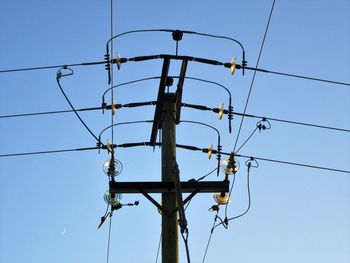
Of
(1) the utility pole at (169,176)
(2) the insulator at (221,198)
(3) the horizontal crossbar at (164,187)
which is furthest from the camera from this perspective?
(2) the insulator at (221,198)

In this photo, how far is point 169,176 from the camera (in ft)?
34.2

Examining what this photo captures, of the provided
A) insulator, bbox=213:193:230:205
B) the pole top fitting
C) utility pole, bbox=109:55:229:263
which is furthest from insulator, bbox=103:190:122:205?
the pole top fitting

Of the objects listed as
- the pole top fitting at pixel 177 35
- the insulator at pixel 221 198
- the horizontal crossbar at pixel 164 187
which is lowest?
the horizontal crossbar at pixel 164 187

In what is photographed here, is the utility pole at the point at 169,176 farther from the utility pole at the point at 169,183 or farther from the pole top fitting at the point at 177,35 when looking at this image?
the pole top fitting at the point at 177,35

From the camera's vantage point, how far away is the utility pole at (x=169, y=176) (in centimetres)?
960

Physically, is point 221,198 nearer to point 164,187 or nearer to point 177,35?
point 164,187

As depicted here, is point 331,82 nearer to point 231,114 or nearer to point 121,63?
point 231,114

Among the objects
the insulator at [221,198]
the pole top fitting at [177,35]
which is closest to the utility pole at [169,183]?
the pole top fitting at [177,35]

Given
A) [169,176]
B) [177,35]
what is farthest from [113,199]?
[177,35]

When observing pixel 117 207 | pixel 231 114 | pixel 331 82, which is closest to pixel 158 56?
pixel 231 114

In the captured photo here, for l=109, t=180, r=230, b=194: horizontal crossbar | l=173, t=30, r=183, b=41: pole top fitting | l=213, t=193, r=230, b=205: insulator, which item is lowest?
l=109, t=180, r=230, b=194: horizontal crossbar

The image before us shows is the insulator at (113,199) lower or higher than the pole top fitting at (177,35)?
lower

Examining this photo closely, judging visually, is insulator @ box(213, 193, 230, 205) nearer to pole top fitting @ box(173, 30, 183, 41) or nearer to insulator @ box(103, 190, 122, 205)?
insulator @ box(103, 190, 122, 205)

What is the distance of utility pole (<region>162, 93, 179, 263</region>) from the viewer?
31.5 feet
